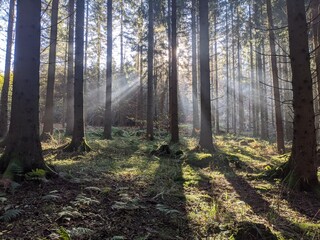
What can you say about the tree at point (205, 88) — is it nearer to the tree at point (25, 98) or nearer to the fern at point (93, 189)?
the fern at point (93, 189)

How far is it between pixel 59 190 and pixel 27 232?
152cm

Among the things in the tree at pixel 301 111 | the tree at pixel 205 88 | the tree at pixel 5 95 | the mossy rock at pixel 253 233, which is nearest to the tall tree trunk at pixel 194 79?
the tree at pixel 205 88

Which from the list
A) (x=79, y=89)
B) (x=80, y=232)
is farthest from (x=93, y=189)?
(x=79, y=89)

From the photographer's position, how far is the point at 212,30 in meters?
24.8

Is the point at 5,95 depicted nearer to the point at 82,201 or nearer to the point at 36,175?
the point at 36,175

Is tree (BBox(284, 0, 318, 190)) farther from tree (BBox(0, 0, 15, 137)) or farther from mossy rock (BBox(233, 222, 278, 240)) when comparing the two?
tree (BBox(0, 0, 15, 137))

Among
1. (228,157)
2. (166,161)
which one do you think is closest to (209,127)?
(228,157)

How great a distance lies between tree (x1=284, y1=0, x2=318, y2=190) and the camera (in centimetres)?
580

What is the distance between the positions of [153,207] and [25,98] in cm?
294

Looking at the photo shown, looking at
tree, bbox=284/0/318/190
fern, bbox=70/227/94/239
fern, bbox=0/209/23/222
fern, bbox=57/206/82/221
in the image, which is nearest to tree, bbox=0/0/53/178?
fern, bbox=0/209/23/222

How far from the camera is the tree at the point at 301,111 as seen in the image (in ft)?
19.0

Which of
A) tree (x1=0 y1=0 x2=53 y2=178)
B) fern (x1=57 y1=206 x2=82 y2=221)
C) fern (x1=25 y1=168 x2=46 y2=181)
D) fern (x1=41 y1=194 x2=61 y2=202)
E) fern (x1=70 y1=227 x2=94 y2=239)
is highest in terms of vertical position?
tree (x1=0 y1=0 x2=53 y2=178)

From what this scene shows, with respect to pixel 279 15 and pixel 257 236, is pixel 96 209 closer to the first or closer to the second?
pixel 257 236

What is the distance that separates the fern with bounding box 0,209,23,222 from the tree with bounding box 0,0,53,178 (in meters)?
1.48
